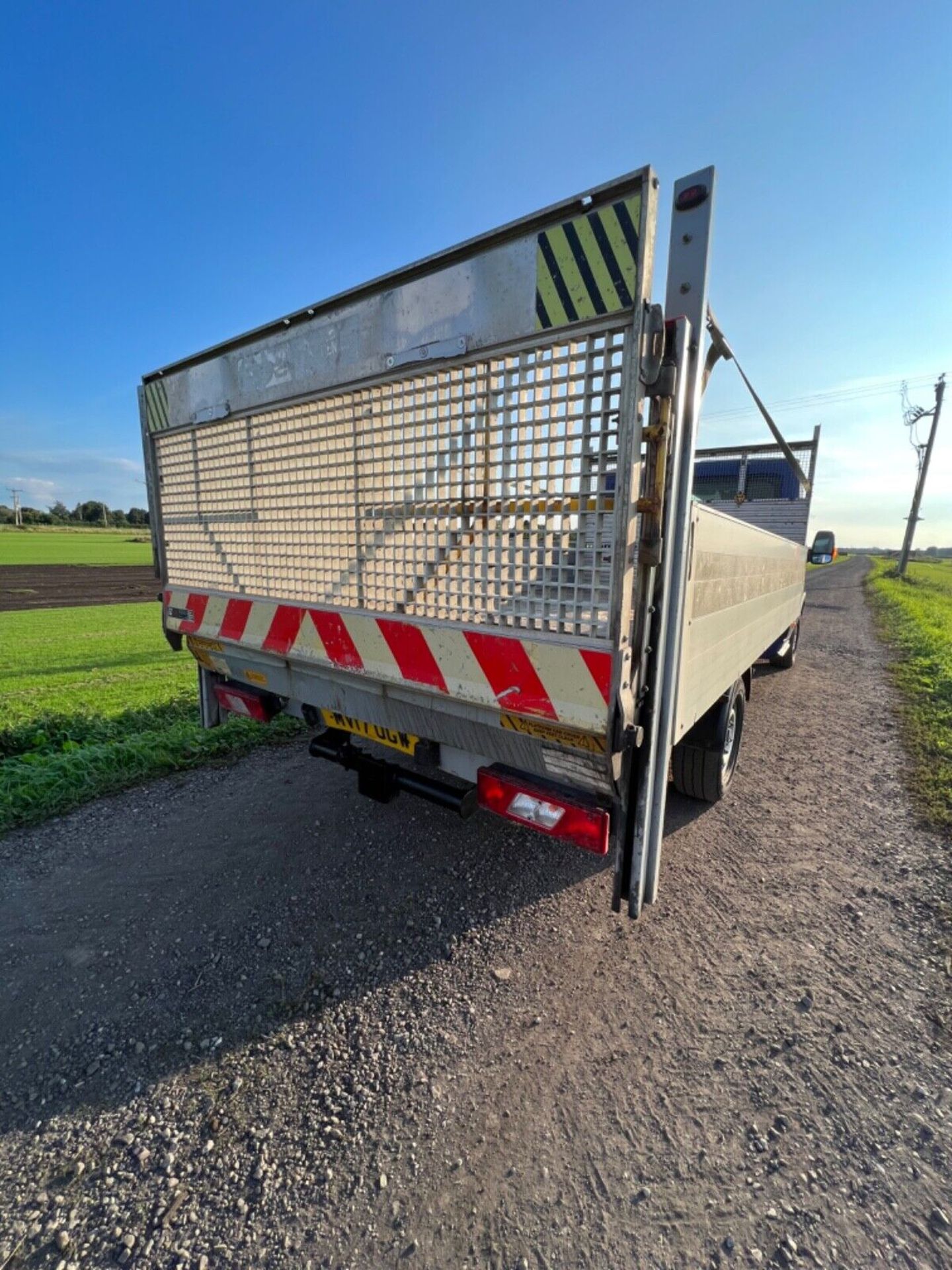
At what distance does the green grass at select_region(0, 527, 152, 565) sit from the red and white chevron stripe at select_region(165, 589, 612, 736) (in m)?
44.2

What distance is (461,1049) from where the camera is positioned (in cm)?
204

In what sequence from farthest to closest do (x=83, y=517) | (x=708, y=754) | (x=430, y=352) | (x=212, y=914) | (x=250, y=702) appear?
(x=83, y=517)
(x=708, y=754)
(x=250, y=702)
(x=212, y=914)
(x=430, y=352)

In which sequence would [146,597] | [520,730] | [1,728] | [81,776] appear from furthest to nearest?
1. [146,597]
2. [1,728]
3. [81,776]
4. [520,730]

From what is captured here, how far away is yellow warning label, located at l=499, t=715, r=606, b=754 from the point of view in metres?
1.91

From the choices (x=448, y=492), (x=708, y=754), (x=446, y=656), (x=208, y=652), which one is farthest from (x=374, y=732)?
(x=708, y=754)

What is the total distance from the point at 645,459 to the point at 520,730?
1011 mm

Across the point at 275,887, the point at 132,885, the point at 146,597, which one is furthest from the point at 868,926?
the point at 146,597

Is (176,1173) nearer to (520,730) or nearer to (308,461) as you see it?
(520,730)

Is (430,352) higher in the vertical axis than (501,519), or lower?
higher

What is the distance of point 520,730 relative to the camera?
6.86 feet

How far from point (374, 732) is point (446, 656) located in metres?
0.76

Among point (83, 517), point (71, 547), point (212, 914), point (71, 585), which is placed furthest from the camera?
point (83, 517)

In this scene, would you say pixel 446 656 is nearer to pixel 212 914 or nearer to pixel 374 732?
pixel 374 732

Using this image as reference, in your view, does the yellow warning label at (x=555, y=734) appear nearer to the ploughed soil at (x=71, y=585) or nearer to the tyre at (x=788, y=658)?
the tyre at (x=788, y=658)
